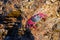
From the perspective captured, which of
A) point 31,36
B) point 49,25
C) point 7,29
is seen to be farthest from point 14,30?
point 49,25

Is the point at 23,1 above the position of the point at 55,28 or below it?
above

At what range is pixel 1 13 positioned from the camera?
487 centimetres

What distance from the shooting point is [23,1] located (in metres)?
4.81

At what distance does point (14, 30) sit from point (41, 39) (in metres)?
0.69

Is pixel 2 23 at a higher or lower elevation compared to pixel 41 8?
lower

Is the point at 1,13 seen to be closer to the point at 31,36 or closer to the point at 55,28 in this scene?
the point at 31,36

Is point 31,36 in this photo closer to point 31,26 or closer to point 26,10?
point 31,26

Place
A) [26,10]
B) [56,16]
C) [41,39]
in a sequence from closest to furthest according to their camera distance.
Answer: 1. [41,39]
2. [56,16]
3. [26,10]

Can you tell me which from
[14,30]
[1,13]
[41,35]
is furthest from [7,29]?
[41,35]

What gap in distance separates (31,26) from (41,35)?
0.28 metres

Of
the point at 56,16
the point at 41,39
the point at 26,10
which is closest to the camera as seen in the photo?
the point at 41,39

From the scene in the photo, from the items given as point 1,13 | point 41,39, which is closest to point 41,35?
point 41,39

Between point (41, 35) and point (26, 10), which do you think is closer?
point (41, 35)

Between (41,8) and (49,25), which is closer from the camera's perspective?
(49,25)
